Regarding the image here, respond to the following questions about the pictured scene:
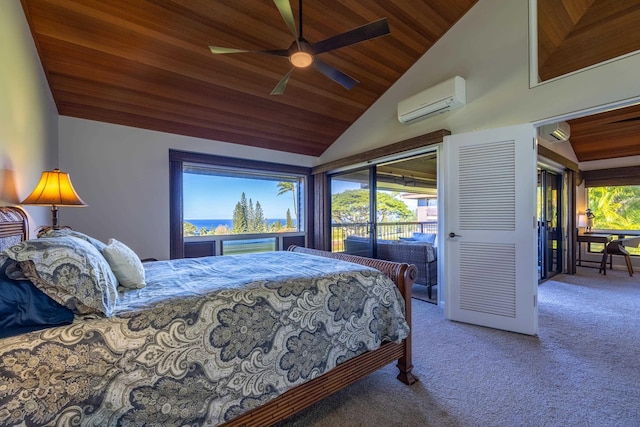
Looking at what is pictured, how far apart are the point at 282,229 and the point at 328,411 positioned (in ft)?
12.7

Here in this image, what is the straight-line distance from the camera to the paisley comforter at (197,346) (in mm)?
963

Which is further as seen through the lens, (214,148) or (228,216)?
(228,216)

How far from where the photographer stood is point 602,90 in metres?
2.38

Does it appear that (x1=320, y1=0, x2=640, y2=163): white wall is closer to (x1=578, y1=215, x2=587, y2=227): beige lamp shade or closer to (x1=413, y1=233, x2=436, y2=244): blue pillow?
(x1=413, y1=233, x2=436, y2=244): blue pillow

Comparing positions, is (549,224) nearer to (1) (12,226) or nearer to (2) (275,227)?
(2) (275,227)

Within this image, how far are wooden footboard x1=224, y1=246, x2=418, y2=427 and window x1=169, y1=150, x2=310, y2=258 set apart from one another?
2859 millimetres

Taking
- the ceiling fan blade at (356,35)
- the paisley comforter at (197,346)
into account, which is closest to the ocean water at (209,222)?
the paisley comforter at (197,346)

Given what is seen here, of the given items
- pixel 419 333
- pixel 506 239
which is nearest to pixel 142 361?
pixel 419 333

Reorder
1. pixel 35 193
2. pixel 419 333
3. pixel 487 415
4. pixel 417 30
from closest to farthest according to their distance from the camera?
1. pixel 487 415
2. pixel 35 193
3. pixel 419 333
4. pixel 417 30

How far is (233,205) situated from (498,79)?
419 centimetres

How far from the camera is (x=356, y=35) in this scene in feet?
7.18

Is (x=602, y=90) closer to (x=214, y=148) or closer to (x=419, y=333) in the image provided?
(x=419, y=333)

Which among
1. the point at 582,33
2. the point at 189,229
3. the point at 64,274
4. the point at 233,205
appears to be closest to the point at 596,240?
the point at 582,33

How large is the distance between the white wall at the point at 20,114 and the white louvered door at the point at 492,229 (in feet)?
12.5
